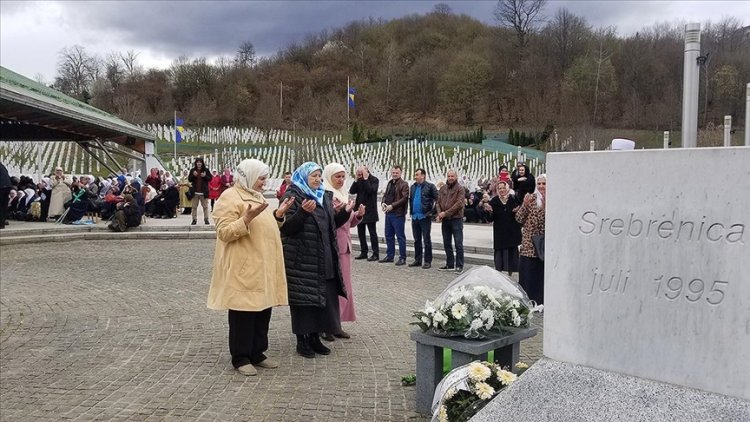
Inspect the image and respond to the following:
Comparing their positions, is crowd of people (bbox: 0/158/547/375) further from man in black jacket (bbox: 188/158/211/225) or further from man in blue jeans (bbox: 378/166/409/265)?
man in black jacket (bbox: 188/158/211/225)

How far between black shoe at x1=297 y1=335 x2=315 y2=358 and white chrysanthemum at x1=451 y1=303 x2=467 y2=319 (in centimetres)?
213

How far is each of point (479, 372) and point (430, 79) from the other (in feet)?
272

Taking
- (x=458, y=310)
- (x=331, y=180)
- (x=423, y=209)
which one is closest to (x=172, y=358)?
(x=331, y=180)

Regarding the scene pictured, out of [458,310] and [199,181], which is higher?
[199,181]

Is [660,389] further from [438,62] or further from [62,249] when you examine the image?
[438,62]

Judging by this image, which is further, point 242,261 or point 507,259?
point 507,259

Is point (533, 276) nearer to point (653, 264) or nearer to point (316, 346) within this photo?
point (316, 346)

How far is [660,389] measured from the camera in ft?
7.23

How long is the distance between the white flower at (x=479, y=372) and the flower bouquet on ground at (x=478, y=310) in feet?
1.93

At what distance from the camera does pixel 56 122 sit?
2023cm

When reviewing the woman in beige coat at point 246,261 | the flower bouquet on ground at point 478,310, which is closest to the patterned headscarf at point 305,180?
the woman in beige coat at point 246,261

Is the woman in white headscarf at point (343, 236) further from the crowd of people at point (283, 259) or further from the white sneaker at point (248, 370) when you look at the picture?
the white sneaker at point (248, 370)

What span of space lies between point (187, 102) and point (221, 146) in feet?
83.2

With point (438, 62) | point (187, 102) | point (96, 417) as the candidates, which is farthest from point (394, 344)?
point (438, 62)
